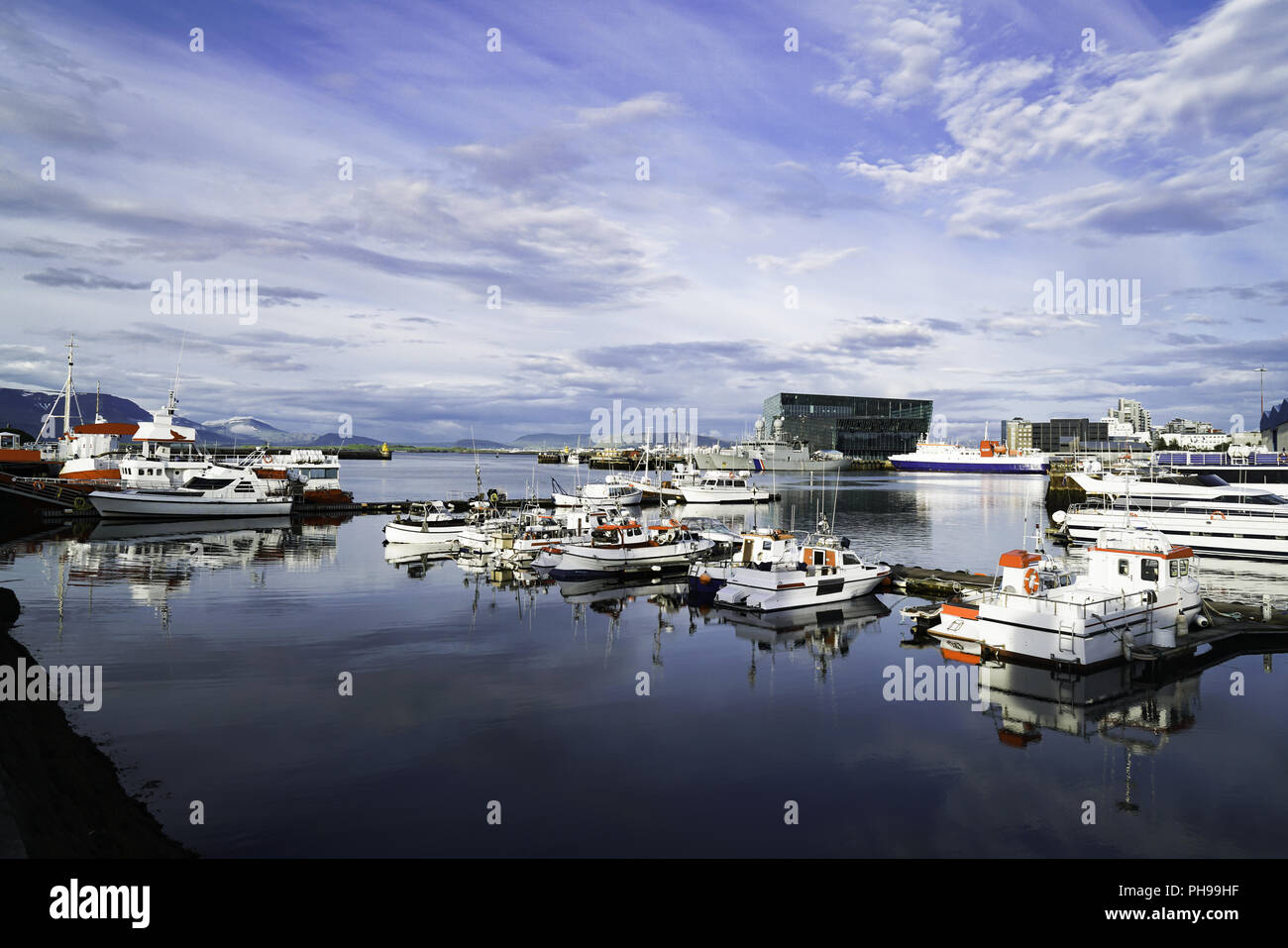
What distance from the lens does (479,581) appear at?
34875 mm

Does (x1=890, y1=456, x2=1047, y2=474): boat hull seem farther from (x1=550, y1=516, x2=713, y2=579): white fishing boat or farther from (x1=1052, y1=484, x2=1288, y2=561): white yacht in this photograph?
(x1=550, y1=516, x2=713, y2=579): white fishing boat

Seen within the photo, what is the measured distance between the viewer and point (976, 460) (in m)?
183

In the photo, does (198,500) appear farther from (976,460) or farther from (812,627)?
(976,460)

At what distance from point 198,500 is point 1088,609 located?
201 ft

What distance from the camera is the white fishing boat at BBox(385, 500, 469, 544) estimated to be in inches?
1834

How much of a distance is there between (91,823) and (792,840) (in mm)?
10962

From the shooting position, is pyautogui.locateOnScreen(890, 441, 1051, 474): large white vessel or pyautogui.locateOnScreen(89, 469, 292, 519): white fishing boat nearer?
pyautogui.locateOnScreen(89, 469, 292, 519): white fishing boat

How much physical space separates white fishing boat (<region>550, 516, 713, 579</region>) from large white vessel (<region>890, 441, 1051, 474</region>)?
15982 centimetres

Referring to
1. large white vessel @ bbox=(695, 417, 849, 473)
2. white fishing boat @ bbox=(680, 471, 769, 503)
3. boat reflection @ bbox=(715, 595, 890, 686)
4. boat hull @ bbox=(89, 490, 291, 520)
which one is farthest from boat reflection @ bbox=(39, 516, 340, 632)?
large white vessel @ bbox=(695, 417, 849, 473)

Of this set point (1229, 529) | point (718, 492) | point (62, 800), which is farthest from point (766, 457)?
point (62, 800)

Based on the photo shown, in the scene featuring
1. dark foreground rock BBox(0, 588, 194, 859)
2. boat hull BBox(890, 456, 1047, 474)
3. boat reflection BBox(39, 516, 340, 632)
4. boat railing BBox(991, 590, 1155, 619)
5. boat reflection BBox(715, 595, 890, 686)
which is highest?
boat hull BBox(890, 456, 1047, 474)

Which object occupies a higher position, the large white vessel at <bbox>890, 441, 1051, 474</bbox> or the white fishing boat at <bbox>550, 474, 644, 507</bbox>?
the large white vessel at <bbox>890, 441, 1051, 474</bbox>

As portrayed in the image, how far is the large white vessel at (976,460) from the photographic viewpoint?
181250 millimetres

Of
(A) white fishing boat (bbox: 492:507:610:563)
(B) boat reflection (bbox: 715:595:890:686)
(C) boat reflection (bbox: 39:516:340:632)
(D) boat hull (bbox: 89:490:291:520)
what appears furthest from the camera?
(D) boat hull (bbox: 89:490:291:520)
